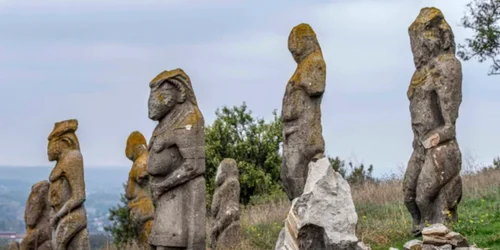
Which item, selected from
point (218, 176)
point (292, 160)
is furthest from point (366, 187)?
point (292, 160)

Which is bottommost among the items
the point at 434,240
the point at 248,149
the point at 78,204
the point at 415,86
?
the point at 434,240

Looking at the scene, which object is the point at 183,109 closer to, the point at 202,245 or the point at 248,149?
the point at 202,245

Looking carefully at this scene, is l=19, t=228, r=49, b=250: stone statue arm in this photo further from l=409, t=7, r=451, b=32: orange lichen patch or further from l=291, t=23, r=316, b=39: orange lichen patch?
l=409, t=7, r=451, b=32: orange lichen patch

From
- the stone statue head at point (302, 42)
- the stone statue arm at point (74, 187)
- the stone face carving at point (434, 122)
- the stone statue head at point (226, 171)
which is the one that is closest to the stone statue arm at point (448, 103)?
the stone face carving at point (434, 122)

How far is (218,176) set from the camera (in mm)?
19078

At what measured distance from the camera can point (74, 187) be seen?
15398mm

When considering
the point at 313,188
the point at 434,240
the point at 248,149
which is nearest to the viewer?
the point at 313,188

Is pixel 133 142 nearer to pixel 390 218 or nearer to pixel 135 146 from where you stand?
pixel 135 146

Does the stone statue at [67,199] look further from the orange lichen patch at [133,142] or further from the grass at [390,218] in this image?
the orange lichen patch at [133,142]

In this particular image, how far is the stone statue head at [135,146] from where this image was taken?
20.2 metres

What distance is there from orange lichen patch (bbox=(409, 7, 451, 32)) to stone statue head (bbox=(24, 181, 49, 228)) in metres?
7.51

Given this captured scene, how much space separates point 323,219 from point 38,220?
28.7ft

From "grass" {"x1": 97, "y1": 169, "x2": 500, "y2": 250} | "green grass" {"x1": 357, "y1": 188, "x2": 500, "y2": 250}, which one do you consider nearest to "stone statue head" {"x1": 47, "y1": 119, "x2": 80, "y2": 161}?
"grass" {"x1": 97, "y1": 169, "x2": 500, "y2": 250}

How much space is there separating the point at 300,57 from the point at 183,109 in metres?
4.49
